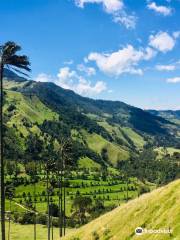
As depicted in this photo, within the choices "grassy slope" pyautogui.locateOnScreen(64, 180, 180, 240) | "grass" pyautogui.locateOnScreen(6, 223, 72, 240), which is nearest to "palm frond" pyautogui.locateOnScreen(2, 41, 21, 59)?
"grassy slope" pyautogui.locateOnScreen(64, 180, 180, 240)

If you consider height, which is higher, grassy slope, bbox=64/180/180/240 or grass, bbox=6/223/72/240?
grassy slope, bbox=64/180/180/240

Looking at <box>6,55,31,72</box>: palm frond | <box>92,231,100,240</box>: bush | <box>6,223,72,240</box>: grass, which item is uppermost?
<box>6,55,31,72</box>: palm frond

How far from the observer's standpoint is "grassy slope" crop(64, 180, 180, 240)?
94.1 feet

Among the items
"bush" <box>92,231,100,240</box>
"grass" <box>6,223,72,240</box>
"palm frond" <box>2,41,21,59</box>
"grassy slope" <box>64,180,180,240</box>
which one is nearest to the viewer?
"grassy slope" <box>64,180,180,240</box>

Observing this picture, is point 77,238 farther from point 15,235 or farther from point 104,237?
point 15,235

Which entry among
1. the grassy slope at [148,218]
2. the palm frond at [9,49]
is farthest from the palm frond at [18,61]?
the grassy slope at [148,218]

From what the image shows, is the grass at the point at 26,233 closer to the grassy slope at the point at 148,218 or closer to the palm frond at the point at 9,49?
the palm frond at the point at 9,49

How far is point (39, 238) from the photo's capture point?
15200cm

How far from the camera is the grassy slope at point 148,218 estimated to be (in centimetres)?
2868

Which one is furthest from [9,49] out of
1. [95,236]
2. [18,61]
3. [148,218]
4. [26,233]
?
[26,233]

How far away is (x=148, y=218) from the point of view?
31891 mm

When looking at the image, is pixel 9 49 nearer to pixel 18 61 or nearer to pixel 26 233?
pixel 18 61

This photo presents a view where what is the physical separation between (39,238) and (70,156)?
50.2 metres

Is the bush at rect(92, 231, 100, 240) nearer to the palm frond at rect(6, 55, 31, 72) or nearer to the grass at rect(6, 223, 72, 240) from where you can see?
the palm frond at rect(6, 55, 31, 72)
